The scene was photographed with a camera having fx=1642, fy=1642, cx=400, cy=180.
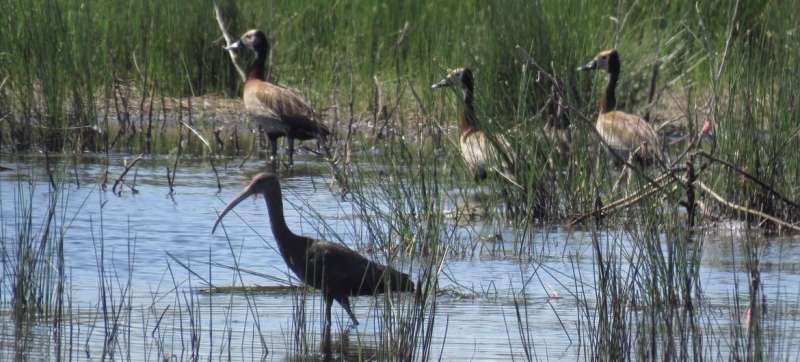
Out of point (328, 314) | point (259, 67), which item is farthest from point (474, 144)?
point (328, 314)

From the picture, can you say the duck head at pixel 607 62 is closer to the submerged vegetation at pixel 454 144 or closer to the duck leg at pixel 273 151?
the submerged vegetation at pixel 454 144

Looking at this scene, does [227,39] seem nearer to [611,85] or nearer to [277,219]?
[611,85]

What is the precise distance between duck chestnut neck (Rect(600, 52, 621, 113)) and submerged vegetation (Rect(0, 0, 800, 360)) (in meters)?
0.35

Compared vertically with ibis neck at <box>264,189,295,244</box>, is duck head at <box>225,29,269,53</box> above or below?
above

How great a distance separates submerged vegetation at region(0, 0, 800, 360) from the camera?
5.47 meters

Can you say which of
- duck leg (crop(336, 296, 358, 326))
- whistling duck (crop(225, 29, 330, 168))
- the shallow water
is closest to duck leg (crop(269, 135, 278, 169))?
whistling duck (crop(225, 29, 330, 168))

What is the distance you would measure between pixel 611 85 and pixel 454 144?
3.40 metres

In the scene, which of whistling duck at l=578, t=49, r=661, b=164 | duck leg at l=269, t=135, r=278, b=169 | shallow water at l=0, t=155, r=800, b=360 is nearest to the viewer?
shallow water at l=0, t=155, r=800, b=360

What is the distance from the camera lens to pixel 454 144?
8.52 meters

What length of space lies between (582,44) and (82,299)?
6.67m

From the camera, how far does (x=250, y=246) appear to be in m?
8.32

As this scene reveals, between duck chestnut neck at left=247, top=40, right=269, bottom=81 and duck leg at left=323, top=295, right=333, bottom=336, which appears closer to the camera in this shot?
duck leg at left=323, top=295, right=333, bottom=336

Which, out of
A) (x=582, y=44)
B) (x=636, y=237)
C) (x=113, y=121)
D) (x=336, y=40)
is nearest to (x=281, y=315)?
(x=636, y=237)

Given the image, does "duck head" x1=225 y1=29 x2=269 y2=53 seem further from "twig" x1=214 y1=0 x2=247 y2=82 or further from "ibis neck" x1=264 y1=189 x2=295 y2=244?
"ibis neck" x1=264 y1=189 x2=295 y2=244
